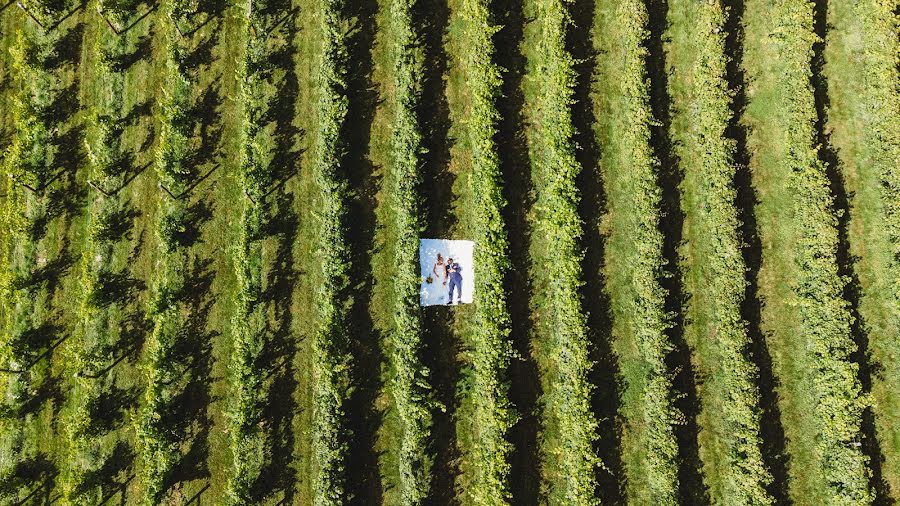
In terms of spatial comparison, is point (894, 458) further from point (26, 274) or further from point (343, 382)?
point (26, 274)

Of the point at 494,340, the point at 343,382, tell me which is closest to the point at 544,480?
the point at 494,340

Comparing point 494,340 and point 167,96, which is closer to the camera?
point 494,340

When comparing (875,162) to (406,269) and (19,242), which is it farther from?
(19,242)

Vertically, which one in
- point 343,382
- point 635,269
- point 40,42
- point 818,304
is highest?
point 40,42

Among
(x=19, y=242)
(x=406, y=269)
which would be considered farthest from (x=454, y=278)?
(x=19, y=242)

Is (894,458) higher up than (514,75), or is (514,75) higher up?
(514,75)

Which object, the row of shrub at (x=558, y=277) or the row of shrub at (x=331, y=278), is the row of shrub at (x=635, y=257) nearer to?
the row of shrub at (x=558, y=277)

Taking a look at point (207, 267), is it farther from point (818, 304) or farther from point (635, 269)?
point (818, 304)
